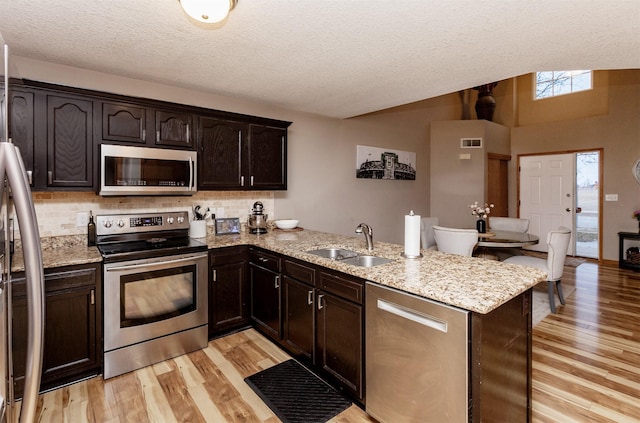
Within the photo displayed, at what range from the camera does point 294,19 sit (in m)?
1.99

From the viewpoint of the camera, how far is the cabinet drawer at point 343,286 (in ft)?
6.42

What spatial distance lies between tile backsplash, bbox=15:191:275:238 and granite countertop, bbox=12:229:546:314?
12 cm

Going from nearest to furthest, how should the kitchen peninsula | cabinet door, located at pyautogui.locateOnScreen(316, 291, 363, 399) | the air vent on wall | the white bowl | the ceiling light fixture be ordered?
1. the kitchen peninsula
2. the ceiling light fixture
3. cabinet door, located at pyautogui.locateOnScreen(316, 291, 363, 399)
4. the white bowl
5. the air vent on wall

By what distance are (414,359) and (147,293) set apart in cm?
198

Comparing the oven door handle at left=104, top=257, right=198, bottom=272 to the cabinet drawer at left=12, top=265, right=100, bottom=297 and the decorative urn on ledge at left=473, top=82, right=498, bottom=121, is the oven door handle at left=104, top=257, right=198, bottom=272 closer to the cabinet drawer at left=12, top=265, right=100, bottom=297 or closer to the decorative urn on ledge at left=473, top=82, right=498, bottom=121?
the cabinet drawer at left=12, top=265, right=100, bottom=297

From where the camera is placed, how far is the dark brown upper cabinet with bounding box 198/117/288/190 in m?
3.17

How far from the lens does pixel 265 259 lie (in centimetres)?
286

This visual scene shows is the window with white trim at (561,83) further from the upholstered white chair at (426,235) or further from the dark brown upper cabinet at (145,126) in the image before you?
the dark brown upper cabinet at (145,126)

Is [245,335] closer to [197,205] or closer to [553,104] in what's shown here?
[197,205]

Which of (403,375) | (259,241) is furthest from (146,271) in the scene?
(403,375)

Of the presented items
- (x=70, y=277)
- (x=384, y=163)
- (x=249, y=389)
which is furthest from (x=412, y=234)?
(x=384, y=163)

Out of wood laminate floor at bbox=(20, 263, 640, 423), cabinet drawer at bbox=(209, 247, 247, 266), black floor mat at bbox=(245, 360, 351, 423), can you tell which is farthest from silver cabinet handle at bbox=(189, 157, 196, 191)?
black floor mat at bbox=(245, 360, 351, 423)

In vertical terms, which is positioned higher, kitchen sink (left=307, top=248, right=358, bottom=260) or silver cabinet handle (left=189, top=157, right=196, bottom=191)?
silver cabinet handle (left=189, top=157, right=196, bottom=191)

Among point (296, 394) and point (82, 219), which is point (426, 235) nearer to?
point (296, 394)
